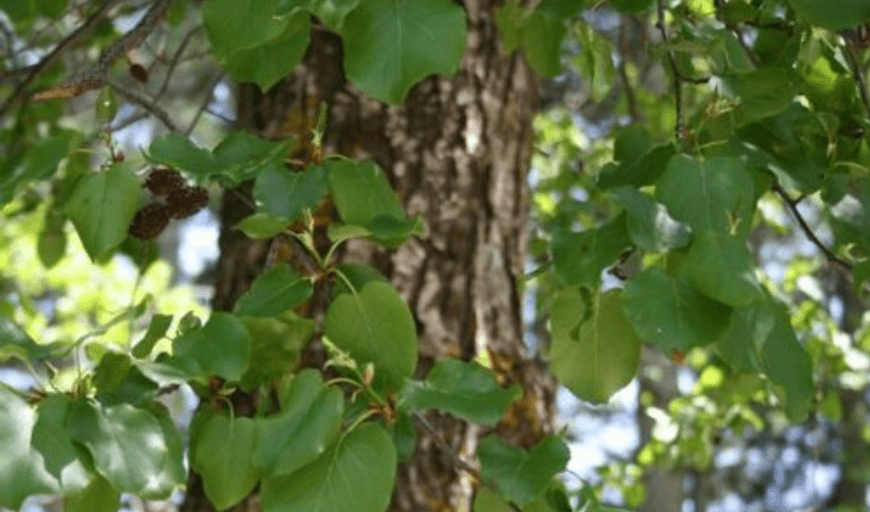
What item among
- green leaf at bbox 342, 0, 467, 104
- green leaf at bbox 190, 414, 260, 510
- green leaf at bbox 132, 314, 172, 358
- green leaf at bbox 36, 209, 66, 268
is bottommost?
green leaf at bbox 36, 209, 66, 268

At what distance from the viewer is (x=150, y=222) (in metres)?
1.67

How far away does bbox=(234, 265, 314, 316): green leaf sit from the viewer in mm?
1393

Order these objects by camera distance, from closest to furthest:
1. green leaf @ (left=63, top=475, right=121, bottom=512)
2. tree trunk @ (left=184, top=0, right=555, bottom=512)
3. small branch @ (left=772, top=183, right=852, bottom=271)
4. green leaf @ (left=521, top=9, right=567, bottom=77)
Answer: green leaf @ (left=63, top=475, right=121, bottom=512)
small branch @ (left=772, top=183, right=852, bottom=271)
green leaf @ (left=521, top=9, right=567, bottom=77)
tree trunk @ (left=184, top=0, right=555, bottom=512)

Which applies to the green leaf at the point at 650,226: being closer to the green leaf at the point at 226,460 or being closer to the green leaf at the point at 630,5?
the green leaf at the point at 630,5

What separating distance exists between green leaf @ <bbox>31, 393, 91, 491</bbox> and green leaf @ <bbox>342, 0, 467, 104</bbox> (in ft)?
1.25

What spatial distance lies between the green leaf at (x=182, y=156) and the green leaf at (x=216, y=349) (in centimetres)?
14

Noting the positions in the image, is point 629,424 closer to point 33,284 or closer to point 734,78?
point 33,284

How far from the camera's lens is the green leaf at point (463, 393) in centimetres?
128

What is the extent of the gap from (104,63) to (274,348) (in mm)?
463

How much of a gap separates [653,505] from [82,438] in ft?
11.9

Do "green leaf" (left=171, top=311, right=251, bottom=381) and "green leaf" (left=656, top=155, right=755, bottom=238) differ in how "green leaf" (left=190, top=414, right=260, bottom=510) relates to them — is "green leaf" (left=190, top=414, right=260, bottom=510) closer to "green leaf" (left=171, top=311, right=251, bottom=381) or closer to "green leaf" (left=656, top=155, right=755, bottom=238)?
"green leaf" (left=171, top=311, right=251, bottom=381)

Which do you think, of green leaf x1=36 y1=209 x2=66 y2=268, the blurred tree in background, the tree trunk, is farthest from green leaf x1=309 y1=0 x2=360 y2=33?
green leaf x1=36 y1=209 x2=66 y2=268

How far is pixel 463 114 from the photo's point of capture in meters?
2.42

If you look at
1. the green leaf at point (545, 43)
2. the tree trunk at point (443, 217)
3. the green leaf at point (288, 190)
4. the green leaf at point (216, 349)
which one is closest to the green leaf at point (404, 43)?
the green leaf at point (288, 190)
